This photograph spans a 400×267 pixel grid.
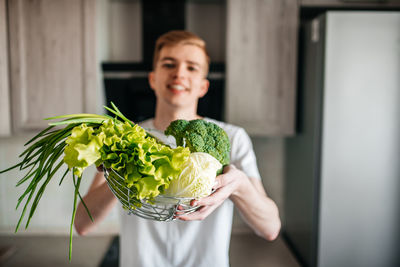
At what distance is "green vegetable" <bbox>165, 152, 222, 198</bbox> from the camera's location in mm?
570

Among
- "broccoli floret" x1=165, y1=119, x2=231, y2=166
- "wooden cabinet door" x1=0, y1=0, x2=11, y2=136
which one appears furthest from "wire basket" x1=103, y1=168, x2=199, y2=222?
"wooden cabinet door" x1=0, y1=0, x2=11, y2=136

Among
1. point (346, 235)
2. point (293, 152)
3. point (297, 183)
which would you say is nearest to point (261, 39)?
point (293, 152)

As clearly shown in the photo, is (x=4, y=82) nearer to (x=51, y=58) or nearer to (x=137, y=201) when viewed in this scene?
(x=51, y=58)

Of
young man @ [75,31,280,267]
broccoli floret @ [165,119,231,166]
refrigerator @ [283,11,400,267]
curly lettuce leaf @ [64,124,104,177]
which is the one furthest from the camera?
refrigerator @ [283,11,400,267]

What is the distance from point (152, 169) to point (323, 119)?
1140 mm

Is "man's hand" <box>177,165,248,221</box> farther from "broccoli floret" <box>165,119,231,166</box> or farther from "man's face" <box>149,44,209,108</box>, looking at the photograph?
"man's face" <box>149,44,209,108</box>

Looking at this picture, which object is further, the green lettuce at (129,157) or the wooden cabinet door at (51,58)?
the wooden cabinet door at (51,58)

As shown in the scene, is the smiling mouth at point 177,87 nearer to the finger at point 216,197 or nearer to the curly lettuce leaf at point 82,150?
the finger at point 216,197

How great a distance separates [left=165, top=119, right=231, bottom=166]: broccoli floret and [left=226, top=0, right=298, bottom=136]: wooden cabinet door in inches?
42.0

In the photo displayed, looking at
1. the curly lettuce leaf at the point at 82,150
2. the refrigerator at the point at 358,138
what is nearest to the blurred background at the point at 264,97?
the refrigerator at the point at 358,138

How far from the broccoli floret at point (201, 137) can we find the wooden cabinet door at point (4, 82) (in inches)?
55.9

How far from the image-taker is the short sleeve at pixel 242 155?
1091mm

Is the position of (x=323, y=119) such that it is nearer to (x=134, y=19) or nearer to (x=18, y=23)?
(x=134, y=19)

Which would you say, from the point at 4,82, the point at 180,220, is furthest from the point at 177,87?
the point at 4,82
